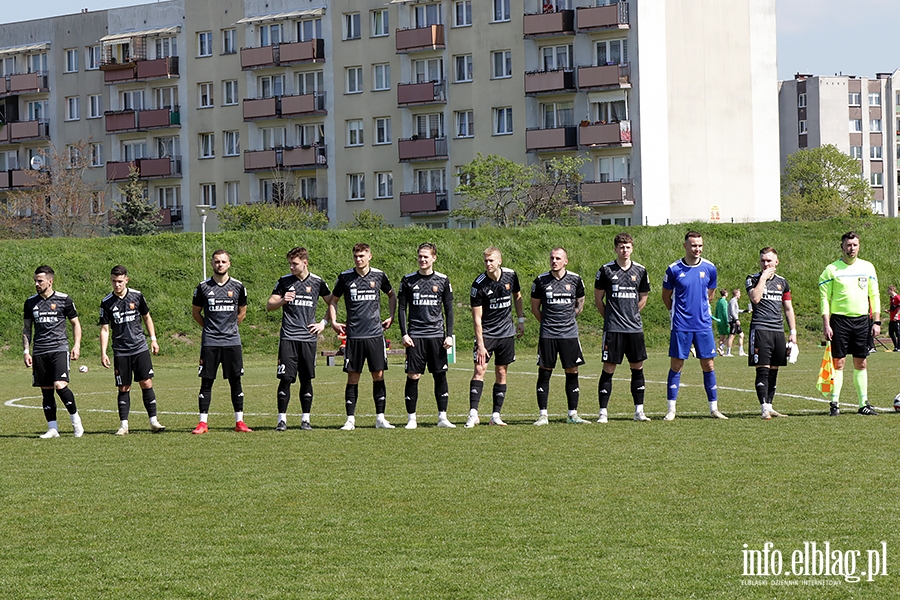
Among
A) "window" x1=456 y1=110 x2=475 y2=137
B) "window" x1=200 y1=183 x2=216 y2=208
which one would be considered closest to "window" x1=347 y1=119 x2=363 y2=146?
"window" x1=456 y1=110 x2=475 y2=137

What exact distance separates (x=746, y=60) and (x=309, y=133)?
76.4ft

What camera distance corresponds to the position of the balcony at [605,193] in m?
59.3

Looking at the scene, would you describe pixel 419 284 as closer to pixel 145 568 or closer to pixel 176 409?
pixel 176 409

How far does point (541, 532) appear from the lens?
8.26 m

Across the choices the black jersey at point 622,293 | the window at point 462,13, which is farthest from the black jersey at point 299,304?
the window at point 462,13

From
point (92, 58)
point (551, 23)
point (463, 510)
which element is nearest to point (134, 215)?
point (92, 58)

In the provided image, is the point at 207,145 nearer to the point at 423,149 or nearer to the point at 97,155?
the point at 97,155

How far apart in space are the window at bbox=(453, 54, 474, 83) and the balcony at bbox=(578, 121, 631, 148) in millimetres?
7056

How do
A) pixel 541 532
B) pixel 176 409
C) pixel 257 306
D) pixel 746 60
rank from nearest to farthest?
pixel 541 532
pixel 176 409
pixel 257 306
pixel 746 60

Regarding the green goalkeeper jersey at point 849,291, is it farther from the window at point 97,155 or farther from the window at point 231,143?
the window at point 97,155

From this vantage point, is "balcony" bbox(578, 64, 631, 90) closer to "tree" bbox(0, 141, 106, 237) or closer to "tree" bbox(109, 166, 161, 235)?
"tree" bbox(109, 166, 161, 235)

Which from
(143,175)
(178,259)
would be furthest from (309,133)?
(178,259)

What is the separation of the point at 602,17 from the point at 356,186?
1618 cm

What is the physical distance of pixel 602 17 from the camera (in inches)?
2323
